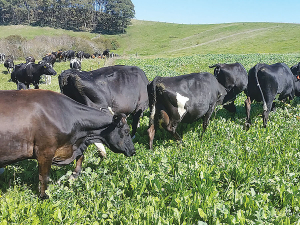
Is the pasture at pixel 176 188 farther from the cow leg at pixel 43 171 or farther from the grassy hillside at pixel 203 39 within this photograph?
the grassy hillside at pixel 203 39

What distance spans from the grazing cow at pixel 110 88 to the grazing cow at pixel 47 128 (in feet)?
5.28

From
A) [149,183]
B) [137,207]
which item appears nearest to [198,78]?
[149,183]

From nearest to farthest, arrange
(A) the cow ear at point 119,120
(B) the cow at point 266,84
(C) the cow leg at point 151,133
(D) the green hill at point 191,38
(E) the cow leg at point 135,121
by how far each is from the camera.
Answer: (A) the cow ear at point 119,120, (C) the cow leg at point 151,133, (E) the cow leg at point 135,121, (B) the cow at point 266,84, (D) the green hill at point 191,38

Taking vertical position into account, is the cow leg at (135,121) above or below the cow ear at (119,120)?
below

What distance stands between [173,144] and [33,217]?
13.7 feet

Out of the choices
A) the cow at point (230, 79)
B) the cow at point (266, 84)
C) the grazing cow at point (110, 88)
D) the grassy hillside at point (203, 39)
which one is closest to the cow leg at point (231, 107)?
the cow at point (230, 79)

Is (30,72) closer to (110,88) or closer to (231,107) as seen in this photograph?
(110,88)

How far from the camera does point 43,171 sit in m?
4.54

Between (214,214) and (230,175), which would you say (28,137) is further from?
(230,175)

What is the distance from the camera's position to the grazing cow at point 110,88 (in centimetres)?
672

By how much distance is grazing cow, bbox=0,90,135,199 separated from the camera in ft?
13.4

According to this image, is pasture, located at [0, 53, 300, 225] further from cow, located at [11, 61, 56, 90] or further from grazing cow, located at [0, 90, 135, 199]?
cow, located at [11, 61, 56, 90]

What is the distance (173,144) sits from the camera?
23.2 ft

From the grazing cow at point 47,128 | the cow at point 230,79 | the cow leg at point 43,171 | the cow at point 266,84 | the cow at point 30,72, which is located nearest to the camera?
the grazing cow at point 47,128
